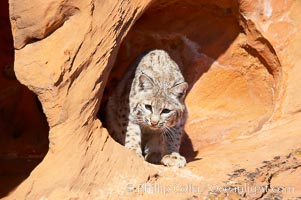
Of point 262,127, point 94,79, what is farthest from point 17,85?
point 262,127

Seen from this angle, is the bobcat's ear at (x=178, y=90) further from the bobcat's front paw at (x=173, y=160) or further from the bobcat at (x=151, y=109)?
the bobcat's front paw at (x=173, y=160)

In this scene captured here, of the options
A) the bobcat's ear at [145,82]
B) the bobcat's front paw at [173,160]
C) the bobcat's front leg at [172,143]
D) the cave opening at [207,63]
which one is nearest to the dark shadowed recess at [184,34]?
the cave opening at [207,63]

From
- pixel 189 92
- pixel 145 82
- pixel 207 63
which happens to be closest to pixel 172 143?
pixel 145 82

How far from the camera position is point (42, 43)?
5223mm

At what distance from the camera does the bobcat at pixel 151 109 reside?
21.2 ft

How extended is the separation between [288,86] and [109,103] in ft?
6.50

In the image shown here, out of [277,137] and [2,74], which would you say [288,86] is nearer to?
[277,137]

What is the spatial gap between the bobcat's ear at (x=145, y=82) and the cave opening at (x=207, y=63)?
709mm

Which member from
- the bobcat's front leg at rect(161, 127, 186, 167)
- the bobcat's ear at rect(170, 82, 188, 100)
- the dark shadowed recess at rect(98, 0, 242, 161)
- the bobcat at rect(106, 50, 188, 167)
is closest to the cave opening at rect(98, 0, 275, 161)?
the dark shadowed recess at rect(98, 0, 242, 161)

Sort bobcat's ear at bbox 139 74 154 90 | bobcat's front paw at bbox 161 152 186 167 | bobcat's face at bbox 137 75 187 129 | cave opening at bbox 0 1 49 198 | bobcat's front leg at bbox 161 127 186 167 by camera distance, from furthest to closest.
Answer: cave opening at bbox 0 1 49 198 → bobcat's ear at bbox 139 74 154 90 → bobcat's face at bbox 137 75 187 129 → bobcat's front leg at bbox 161 127 186 167 → bobcat's front paw at bbox 161 152 186 167

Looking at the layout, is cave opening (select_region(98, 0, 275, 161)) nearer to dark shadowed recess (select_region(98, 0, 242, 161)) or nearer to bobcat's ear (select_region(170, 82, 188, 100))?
dark shadowed recess (select_region(98, 0, 242, 161))

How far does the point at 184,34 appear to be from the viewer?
24.7 ft

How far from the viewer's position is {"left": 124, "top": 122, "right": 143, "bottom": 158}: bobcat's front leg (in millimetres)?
6476

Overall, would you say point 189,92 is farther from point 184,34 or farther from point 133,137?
point 133,137
